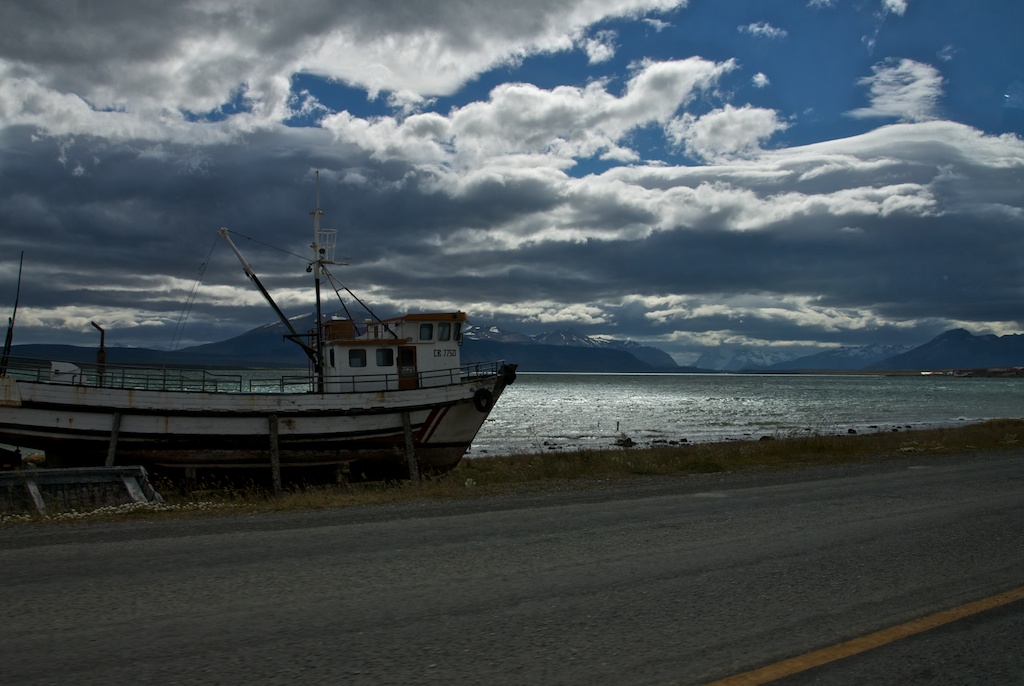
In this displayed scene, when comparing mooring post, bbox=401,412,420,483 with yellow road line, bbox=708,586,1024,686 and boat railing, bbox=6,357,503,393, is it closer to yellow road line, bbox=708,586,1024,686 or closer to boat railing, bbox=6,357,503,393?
boat railing, bbox=6,357,503,393

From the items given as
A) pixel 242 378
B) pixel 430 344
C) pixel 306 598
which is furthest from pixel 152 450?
pixel 306 598

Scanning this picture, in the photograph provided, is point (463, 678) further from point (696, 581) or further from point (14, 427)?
point (14, 427)

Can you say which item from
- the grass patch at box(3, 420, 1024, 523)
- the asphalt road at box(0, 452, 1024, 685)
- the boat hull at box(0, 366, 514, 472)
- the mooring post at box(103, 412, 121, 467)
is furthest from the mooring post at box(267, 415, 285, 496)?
the asphalt road at box(0, 452, 1024, 685)

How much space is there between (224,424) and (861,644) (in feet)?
60.0

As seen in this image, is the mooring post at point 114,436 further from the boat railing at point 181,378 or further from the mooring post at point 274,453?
the mooring post at point 274,453

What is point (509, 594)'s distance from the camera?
600 centimetres

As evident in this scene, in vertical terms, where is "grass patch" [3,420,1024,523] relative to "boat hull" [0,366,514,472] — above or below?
below

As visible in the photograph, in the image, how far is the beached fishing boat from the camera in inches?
759

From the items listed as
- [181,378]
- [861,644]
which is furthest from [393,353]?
[861,644]

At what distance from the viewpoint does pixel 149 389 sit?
19734 millimetres

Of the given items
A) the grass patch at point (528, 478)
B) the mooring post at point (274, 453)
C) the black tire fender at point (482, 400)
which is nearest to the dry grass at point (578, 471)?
the grass patch at point (528, 478)

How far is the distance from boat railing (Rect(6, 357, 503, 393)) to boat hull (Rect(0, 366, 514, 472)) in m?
0.53

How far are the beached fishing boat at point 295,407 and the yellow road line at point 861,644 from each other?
17.2 meters

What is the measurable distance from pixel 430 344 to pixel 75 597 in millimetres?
17912
